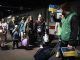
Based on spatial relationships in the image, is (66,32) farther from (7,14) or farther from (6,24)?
(7,14)

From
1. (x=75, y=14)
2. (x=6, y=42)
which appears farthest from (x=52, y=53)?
(x=6, y=42)

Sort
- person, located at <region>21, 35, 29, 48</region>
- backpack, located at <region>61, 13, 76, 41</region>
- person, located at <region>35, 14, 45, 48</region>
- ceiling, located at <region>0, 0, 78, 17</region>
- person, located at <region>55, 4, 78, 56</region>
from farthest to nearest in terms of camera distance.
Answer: ceiling, located at <region>0, 0, 78, 17</region>
person, located at <region>35, 14, 45, 48</region>
person, located at <region>21, 35, 29, 48</region>
backpack, located at <region>61, 13, 76, 41</region>
person, located at <region>55, 4, 78, 56</region>

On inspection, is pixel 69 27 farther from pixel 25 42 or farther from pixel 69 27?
pixel 25 42

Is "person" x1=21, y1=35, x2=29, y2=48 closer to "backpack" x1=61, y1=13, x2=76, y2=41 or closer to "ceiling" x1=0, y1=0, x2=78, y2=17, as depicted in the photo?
"ceiling" x1=0, y1=0, x2=78, y2=17

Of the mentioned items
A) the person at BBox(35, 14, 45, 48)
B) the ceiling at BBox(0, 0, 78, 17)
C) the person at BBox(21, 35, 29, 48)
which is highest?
the ceiling at BBox(0, 0, 78, 17)

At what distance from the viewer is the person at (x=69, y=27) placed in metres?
4.66

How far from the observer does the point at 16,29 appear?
12.3 metres

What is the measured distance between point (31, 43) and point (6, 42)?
5.08 feet

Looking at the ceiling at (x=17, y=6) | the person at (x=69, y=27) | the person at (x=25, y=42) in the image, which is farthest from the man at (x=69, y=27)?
the ceiling at (x=17, y=6)

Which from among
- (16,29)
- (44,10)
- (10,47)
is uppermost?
(44,10)

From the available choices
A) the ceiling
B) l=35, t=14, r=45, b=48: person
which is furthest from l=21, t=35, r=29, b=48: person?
the ceiling

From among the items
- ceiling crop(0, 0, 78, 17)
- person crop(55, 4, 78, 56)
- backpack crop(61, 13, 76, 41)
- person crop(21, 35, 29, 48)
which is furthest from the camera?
ceiling crop(0, 0, 78, 17)

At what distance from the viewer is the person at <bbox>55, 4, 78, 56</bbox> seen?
466cm

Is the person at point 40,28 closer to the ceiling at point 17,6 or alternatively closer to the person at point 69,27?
the ceiling at point 17,6
